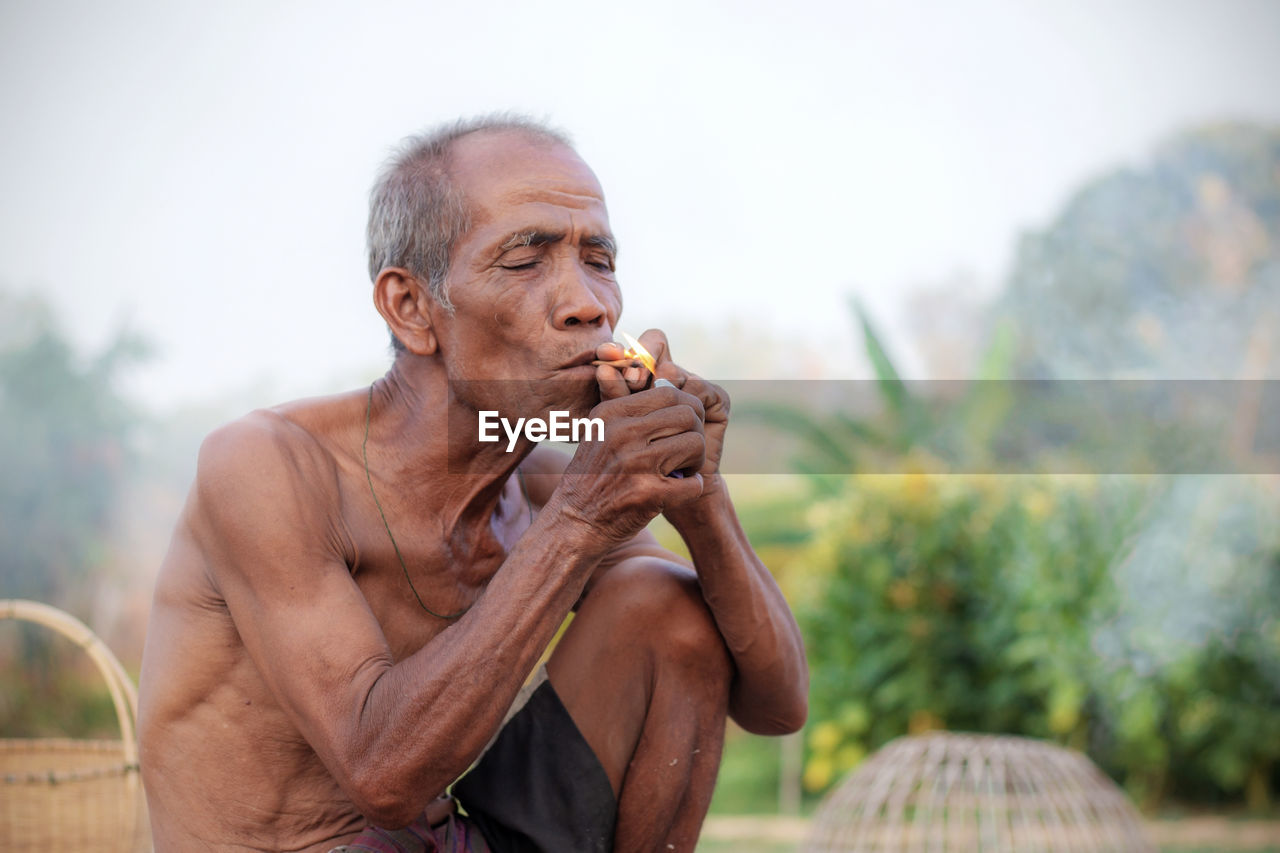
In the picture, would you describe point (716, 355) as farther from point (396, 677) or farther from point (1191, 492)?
point (396, 677)

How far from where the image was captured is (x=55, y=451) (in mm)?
6137

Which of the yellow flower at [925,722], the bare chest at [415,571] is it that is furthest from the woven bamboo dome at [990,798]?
the bare chest at [415,571]

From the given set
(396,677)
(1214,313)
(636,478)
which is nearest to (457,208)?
(636,478)

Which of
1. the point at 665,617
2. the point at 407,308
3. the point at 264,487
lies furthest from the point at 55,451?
the point at 665,617

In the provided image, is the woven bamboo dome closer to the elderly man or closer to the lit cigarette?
the elderly man

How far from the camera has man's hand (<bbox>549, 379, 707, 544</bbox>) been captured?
1.85 metres

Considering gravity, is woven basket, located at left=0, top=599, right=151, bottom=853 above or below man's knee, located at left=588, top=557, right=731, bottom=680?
below

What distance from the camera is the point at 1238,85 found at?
9109mm

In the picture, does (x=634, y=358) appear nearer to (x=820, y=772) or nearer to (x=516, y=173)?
(x=516, y=173)

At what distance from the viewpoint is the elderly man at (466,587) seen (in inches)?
73.1

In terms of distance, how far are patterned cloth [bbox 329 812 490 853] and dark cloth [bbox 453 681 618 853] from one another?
0.15 feet

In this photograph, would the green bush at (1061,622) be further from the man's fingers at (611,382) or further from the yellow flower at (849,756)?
the man's fingers at (611,382)

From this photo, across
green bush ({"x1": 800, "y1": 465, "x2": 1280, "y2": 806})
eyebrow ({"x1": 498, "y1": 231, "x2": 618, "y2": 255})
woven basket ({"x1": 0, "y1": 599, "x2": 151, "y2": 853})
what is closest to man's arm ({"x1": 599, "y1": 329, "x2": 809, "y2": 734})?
eyebrow ({"x1": 498, "y1": 231, "x2": 618, "y2": 255})

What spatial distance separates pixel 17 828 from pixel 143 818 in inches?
12.8
